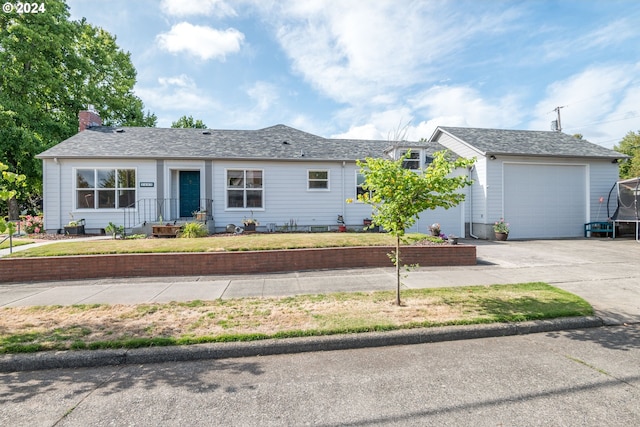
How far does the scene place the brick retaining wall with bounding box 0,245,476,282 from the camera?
291 inches

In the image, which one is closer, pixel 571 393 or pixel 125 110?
pixel 571 393

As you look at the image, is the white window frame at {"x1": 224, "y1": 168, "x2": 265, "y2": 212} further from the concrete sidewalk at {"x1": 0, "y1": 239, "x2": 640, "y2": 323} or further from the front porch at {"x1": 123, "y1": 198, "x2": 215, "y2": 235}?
the concrete sidewalk at {"x1": 0, "y1": 239, "x2": 640, "y2": 323}

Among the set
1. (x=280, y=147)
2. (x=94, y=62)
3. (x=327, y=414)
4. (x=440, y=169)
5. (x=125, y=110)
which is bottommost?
(x=327, y=414)

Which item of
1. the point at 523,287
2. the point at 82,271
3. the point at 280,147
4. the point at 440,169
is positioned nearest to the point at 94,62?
the point at 280,147

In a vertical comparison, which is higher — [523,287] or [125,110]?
[125,110]

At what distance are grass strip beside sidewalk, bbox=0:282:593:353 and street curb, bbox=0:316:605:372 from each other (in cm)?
11

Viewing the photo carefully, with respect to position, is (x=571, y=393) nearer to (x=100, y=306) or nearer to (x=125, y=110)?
(x=100, y=306)

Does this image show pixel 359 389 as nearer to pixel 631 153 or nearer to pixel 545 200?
pixel 545 200

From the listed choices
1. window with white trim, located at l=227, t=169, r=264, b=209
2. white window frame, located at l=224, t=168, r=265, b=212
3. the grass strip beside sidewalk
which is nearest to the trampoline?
the grass strip beside sidewalk

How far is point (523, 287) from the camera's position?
6316 mm

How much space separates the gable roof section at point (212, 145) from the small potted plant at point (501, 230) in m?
6.69

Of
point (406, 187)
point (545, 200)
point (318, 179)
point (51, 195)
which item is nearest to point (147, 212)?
point (51, 195)

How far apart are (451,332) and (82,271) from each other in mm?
8395

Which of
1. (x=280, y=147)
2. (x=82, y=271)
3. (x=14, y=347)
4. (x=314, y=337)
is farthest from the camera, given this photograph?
(x=280, y=147)
